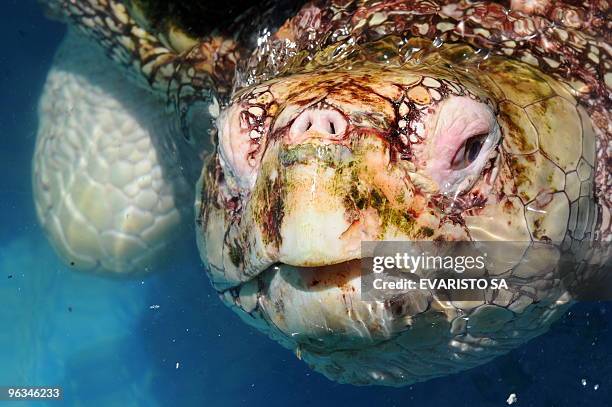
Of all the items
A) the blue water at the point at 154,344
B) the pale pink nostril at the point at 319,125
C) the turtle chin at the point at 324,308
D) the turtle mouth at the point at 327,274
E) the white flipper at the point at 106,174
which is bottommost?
Result: the blue water at the point at 154,344

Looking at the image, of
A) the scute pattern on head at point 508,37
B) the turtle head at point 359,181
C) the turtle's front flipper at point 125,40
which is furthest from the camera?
the turtle's front flipper at point 125,40

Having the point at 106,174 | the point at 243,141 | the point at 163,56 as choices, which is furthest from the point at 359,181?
the point at 106,174

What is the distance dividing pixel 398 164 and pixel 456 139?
14cm

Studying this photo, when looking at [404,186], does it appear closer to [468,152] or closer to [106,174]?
[468,152]

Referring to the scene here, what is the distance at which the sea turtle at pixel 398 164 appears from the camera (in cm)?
138

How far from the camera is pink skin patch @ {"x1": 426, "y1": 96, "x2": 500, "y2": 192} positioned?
1439mm

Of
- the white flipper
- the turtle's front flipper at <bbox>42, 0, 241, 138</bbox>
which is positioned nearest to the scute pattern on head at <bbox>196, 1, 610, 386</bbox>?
the turtle's front flipper at <bbox>42, 0, 241, 138</bbox>

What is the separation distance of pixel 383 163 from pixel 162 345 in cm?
240

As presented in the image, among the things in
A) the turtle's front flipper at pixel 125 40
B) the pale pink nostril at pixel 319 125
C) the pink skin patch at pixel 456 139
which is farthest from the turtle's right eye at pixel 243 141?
the turtle's front flipper at pixel 125 40

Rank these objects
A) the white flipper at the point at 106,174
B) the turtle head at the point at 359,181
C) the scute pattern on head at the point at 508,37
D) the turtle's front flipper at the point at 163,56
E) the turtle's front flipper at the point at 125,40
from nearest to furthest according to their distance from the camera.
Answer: the turtle head at the point at 359,181, the scute pattern on head at the point at 508,37, the turtle's front flipper at the point at 163,56, the turtle's front flipper at the point at 125,40, the white flipper at the point at 106,174

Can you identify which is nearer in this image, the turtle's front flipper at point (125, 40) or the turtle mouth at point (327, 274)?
the turtle mouth at point (327, 274)

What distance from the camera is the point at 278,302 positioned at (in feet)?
5.13

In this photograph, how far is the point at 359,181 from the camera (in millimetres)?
1354

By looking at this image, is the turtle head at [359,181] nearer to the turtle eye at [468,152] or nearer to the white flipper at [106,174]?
the turtle eye at [468,152]
